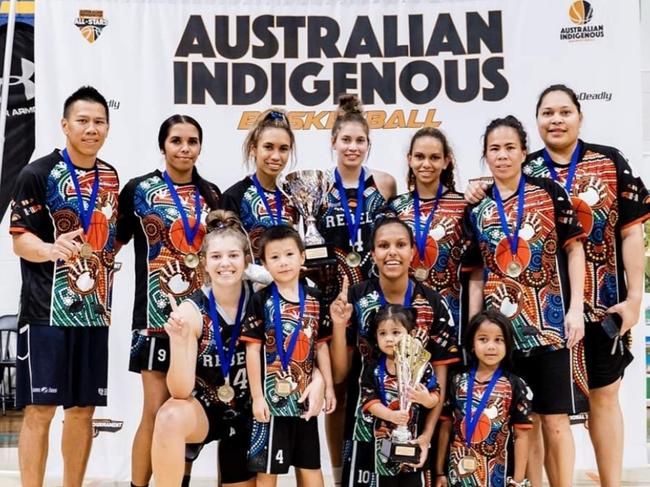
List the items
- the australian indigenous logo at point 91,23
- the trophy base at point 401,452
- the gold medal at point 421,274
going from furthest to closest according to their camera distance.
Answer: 1. the australian indigenous logo at point 91,23
2. the gold medal at point 421,274
3. the trophy base at point 401,452

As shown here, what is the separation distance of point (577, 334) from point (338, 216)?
120 cm

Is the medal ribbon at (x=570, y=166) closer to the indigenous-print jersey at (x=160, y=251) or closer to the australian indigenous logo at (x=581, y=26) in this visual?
the australian indigenous logo at (x=581, y=26)

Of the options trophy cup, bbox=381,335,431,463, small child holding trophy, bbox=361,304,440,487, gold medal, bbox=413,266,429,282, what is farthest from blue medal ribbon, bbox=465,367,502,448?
gold medal, bbox=413,266,429,282

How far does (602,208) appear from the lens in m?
3.57

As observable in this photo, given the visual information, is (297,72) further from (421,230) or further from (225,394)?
(225,394)

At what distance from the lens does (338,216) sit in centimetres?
376

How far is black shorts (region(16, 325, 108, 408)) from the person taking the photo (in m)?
3.60

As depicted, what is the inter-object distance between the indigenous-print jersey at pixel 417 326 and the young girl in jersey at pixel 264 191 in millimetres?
548

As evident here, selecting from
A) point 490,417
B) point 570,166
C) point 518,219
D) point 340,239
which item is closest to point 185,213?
point 340,239

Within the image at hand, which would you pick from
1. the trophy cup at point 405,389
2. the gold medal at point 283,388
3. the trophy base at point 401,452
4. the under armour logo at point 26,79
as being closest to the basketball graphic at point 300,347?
the gold medal at point 283,388

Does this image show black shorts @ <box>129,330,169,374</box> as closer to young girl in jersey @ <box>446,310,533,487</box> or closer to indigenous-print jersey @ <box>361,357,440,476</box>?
indigenous-print jersey @ <box>361,357,440,476</box>

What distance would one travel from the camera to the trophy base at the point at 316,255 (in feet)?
11.5

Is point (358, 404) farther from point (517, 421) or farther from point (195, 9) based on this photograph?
point (195, 9)

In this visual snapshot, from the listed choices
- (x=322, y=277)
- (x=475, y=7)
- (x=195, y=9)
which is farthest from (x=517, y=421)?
(x=195, y=9)
